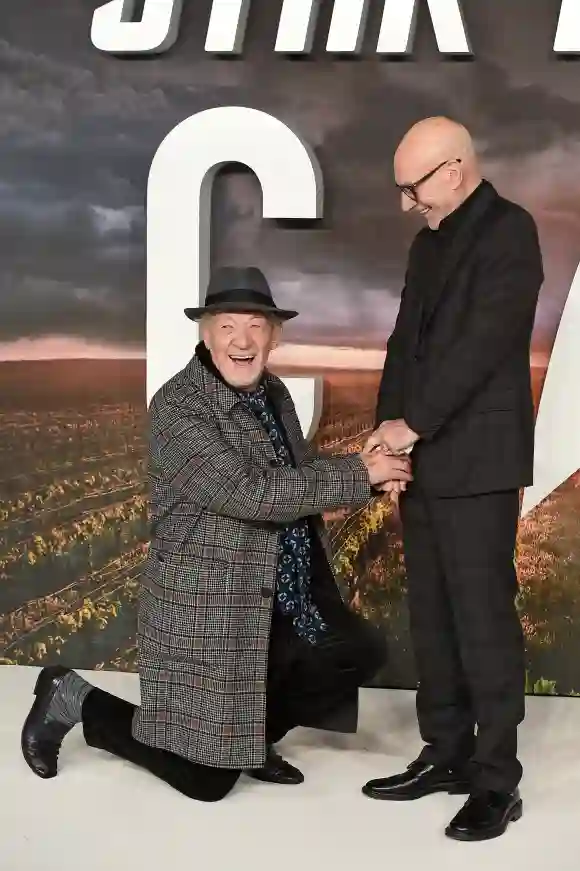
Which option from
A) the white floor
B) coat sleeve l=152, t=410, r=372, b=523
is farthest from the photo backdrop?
coat sleeve l=152, t=410, r=372, b=523

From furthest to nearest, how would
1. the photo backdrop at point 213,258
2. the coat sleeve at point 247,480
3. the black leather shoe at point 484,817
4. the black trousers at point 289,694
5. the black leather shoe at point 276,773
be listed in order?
the photo backdrop at point 213,258, the black leather shoe at point 276,773, the black trousers at point 289,694, the coat sleeve at point 247,480, the black leather shoe at point 484,817

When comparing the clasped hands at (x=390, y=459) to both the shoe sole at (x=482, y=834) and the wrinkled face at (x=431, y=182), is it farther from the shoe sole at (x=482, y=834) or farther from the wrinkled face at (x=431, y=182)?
the shoe sole at (x=482, y=834)

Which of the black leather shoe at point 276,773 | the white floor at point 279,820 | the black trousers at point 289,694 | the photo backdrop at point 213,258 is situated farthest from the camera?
the photo backdrop at point 213,258

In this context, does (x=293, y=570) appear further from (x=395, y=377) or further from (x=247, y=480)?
(x=395, y=377)

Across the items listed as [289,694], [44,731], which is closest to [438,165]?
[289,694]

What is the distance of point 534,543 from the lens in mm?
3777

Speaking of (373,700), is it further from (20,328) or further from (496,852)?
(20,328)

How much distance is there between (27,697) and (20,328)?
1225 mm

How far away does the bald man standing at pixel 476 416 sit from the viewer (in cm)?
257

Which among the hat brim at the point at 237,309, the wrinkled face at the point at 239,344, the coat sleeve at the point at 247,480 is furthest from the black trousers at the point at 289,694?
the hat brim at the point at 237,309

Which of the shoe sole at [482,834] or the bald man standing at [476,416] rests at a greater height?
the bald man standing at [476,416]

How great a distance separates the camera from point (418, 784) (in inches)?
112

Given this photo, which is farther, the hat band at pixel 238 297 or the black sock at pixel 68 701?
the black sock at pixel 68 701

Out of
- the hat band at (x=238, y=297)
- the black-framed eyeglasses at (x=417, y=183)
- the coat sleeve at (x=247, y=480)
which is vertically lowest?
the coat sleeve at (x=247, y=480)
